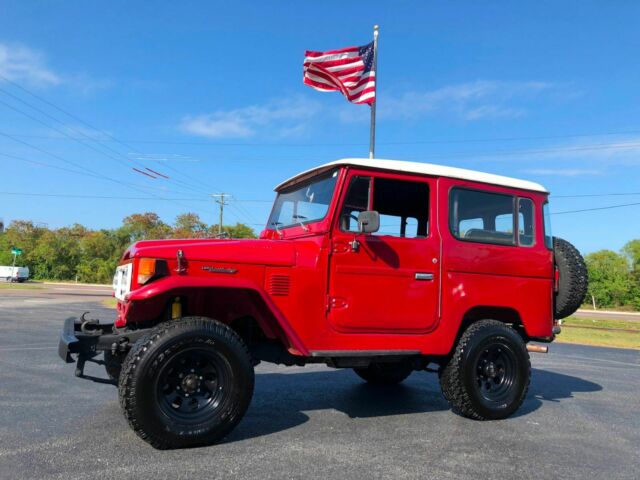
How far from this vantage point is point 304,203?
4.86 meters

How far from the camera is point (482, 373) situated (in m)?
4.75

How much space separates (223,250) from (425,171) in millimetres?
2110

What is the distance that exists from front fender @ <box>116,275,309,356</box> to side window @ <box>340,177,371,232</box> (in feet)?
3.21

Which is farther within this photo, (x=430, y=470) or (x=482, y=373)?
(x=482, y=373)

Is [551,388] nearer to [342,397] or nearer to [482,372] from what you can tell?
[482,372]

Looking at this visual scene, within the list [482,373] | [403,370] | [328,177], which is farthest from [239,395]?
[403,370]

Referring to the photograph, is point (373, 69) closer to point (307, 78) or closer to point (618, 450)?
point (307, 78)

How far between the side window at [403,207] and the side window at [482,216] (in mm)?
289

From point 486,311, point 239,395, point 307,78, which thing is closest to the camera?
point 239,395

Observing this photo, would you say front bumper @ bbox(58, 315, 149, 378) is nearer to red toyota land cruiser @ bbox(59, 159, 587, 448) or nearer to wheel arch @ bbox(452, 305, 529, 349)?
red toyota land cruiser @ bbox(59, 159, 587, 448)

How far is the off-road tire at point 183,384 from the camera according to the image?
3.38 metres

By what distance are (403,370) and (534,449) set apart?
224 centimetres

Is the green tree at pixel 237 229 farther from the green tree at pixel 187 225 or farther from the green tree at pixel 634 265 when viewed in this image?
the green tree at pixel 634 265

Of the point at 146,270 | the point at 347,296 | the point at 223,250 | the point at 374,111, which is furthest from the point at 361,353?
the point at 374,111
